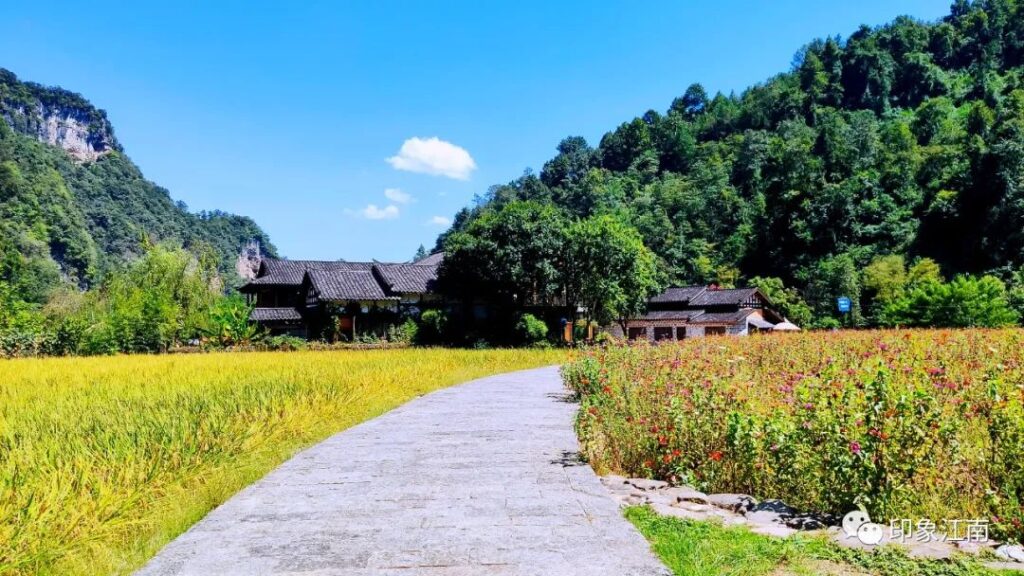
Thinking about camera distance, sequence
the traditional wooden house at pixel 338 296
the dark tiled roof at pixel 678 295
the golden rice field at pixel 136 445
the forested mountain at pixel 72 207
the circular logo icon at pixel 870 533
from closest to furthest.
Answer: the circular logo icon at pixel 870 533, the golden rice field at pixel 136 445, the traditional wooden house at pixel 338 296, the dark tiled roof at pixel 678 295, the forested mountain at pixel 72 207

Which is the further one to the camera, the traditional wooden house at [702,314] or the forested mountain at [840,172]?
the forested mountain at [840,172]

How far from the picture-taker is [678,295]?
48.6 meters

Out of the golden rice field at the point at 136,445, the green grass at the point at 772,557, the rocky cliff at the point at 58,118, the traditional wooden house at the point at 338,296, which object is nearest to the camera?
the green grass at the point at 772,557

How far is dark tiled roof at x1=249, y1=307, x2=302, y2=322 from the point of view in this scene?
127 ft

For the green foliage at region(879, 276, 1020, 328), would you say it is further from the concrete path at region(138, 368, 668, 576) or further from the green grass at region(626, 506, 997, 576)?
the green grass at region(626, 506, 997, 576)

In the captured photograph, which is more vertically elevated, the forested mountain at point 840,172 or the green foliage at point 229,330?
the forested mountain at point 840,172

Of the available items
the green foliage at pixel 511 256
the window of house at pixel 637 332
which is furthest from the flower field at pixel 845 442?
the window of house at pixel 637 332

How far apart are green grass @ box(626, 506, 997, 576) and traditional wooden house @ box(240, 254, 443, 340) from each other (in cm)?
3259

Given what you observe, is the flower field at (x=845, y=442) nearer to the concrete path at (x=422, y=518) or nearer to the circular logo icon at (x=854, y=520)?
the circular logo icon at (x=854, y=520)

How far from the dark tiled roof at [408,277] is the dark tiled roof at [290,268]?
2451 mm

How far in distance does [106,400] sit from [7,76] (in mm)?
141713

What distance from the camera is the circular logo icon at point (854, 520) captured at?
3.90 meters

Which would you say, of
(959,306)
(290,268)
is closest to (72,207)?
(290,268)

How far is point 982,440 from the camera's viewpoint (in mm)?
4500
